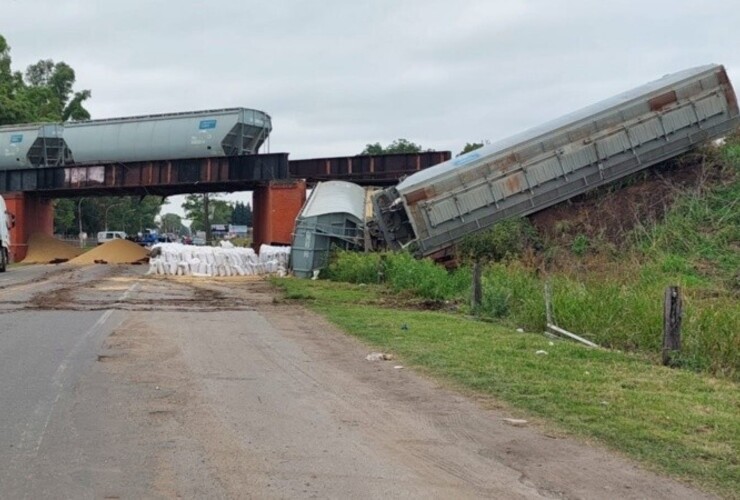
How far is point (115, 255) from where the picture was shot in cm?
4484

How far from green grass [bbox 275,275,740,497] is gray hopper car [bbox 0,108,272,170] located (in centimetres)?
2893

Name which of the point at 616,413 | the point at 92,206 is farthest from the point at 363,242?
the point at 92,206

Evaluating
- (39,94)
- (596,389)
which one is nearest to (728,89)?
(596,389)

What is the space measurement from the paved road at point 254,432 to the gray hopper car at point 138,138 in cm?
3034

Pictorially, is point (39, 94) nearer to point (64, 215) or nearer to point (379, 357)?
point (64, 215)

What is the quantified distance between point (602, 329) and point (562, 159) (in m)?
15.4

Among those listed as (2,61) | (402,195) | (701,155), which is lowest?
(402,195)

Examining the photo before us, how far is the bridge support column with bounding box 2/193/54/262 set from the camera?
47.2m

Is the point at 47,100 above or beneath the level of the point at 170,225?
above

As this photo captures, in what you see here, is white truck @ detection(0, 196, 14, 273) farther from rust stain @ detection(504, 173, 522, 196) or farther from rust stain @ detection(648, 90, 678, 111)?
rust stain @ detection(648, 90, 678, 111)

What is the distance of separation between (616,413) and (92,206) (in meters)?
97.5

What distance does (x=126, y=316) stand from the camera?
15422mm

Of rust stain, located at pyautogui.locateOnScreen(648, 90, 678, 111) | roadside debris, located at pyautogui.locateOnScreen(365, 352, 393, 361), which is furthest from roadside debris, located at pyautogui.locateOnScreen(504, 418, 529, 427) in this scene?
rust stain, located at pyautogui.locateOnScreen(648, 90, 678, 111)

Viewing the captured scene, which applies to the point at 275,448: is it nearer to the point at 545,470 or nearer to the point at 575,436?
the point at 545,470
